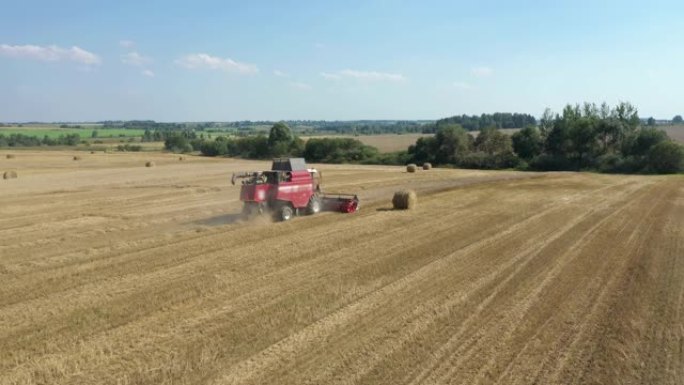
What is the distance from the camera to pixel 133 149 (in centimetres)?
10006

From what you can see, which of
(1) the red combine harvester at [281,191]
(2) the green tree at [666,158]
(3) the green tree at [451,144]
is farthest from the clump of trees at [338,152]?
(1) the red combine harvester at [281,191]

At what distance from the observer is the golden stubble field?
7.02m

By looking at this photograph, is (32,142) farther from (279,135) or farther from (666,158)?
(666,158)

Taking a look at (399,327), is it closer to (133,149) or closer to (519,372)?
(519,372)

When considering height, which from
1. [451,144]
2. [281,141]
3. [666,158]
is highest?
Answer: [451,144]

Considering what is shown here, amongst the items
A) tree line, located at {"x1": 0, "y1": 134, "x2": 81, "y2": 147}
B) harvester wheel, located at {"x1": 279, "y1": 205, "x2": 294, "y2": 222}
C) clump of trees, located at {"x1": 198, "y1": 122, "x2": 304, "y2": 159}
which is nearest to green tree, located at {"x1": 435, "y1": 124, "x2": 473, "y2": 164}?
clump of trees, located at {"x1": 198, "y1": 122, "x2": 304, "y2": 159}

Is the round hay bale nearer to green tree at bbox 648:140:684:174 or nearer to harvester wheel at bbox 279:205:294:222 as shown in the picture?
harvester wheel at bbox 279:205:294:222

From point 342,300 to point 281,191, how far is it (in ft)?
29.5

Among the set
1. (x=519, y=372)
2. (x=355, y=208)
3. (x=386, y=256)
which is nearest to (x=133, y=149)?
(x=355, y=208)

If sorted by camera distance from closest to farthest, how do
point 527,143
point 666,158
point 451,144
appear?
point 666,158 < point 527,143 < point 451,144

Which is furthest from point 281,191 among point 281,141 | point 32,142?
point 32,142

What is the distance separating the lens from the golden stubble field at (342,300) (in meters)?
7.02

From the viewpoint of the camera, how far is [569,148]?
5762cm

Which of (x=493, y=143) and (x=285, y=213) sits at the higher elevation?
(x=493, y=143)
